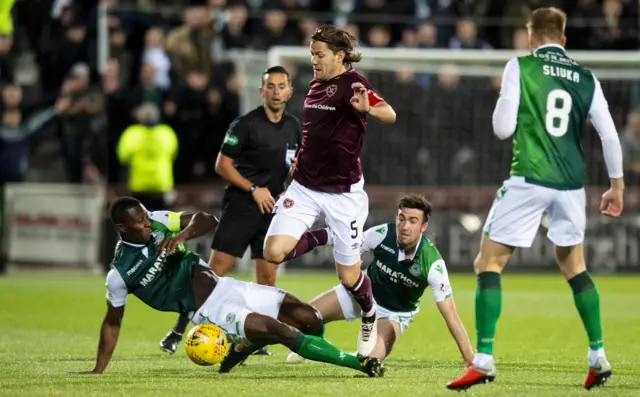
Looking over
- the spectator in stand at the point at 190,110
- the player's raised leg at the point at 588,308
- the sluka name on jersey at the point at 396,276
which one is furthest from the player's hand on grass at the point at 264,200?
the spectator in stand at the point at 190,110

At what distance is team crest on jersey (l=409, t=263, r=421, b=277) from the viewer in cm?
852

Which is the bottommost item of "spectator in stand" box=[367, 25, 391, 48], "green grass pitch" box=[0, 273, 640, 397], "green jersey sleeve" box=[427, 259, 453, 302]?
"green grass pitch" box=[0, 273, 640, 397]

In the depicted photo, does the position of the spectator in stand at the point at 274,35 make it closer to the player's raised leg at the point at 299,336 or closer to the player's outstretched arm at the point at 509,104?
the player's raised leg at the point at 299,336

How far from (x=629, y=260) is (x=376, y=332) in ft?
36.5

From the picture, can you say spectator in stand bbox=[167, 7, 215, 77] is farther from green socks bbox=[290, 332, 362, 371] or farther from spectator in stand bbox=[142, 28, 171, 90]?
green socks bbox=[290, 332, 362, 371]

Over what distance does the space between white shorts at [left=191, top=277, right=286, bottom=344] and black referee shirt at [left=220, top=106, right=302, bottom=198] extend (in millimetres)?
2118

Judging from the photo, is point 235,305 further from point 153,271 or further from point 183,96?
point 183,96

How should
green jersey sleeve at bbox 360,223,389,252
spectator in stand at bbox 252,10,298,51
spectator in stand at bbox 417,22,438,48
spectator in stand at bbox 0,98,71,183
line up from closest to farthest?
green jersey sleeve at bbox 360,223,389,252 → spectator in stand at bbox 0,98,71,183 → spectator in stand at bbox 252,10,298,51 → spectator in stand at bbox 417,22,438,48

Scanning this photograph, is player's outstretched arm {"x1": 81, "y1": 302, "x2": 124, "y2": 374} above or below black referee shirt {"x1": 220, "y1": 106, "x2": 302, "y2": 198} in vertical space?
below

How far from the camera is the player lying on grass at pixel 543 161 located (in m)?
7.16

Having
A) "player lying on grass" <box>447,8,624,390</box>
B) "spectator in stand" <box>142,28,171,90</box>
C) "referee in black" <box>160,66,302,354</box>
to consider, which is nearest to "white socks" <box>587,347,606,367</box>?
"player lying on grass" <box>447,8,624,390</box>

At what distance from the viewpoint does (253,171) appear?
401 inches

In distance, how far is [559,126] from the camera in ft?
23.8

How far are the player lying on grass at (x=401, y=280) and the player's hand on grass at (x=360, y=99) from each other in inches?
36.7
